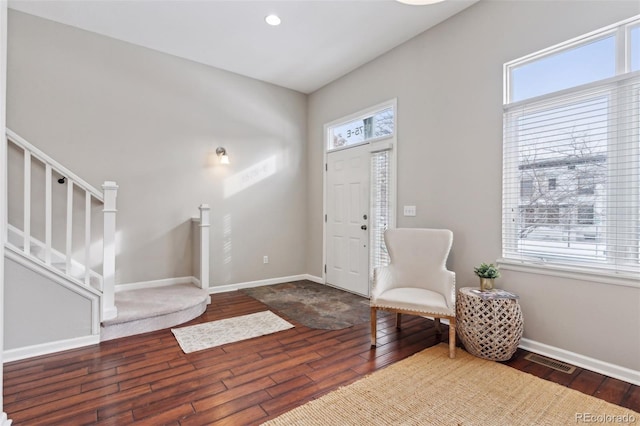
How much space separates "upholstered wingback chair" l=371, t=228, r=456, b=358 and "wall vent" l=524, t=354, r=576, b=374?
2.21 feet

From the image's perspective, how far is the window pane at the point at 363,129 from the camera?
13.0ft

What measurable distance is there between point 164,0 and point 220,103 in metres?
1.52

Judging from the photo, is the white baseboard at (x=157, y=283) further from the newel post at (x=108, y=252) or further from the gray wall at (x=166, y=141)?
→ the newel post at (x=108, y=252)

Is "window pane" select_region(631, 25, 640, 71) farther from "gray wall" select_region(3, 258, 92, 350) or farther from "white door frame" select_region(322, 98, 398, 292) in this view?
"gray wall" select_region(3, 258, 92, 350)

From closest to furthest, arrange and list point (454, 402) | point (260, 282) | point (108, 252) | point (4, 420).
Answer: point (4, 420), point (454, 402), point (108, 252), point (260, 282)

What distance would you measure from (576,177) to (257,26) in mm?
3360

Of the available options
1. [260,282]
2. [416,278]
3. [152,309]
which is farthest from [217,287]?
[416,278]

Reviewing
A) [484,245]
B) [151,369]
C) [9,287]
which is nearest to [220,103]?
[9,287]

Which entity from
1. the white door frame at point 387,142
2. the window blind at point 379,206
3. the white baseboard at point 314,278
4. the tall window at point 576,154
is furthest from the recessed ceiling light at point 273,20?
the white baseboard at point 314,278

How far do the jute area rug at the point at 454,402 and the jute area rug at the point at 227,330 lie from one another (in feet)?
3.84

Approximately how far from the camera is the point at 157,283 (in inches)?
154

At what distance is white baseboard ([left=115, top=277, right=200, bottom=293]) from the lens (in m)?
3.70

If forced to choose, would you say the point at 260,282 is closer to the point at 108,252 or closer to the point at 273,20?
the point at 108,252

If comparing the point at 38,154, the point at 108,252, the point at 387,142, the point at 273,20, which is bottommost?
the point at 108,252
